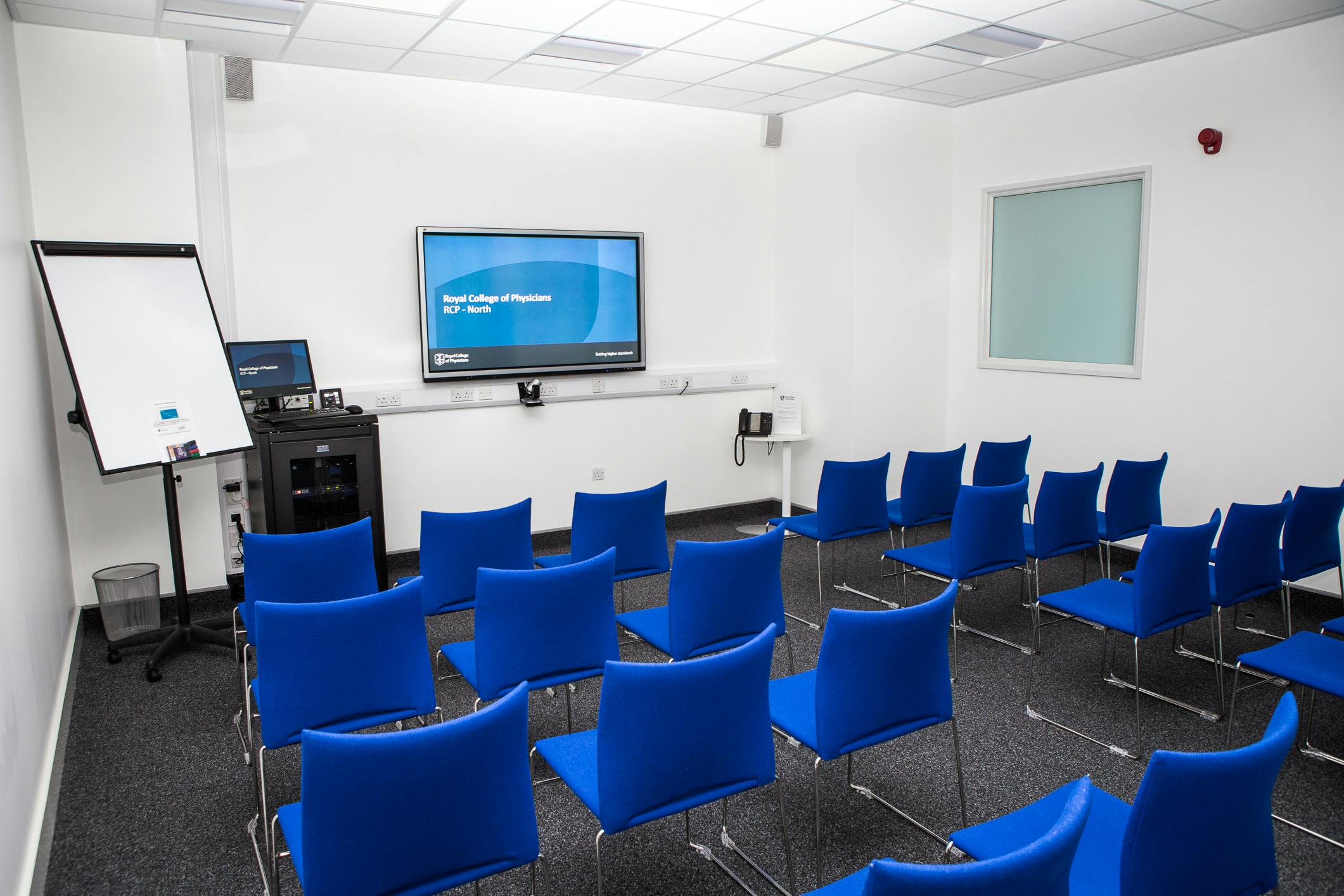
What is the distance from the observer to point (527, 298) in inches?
247

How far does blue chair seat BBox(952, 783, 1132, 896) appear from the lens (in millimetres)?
2039

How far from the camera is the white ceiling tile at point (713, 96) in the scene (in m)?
6.24

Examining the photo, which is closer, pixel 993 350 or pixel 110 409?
pixel 110 409

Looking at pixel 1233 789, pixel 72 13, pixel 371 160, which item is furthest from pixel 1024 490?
pixel 72 13

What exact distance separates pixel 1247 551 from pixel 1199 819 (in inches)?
91.7

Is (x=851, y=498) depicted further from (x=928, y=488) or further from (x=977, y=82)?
(x=977, y=82)

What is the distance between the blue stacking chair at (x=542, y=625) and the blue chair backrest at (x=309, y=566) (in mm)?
776

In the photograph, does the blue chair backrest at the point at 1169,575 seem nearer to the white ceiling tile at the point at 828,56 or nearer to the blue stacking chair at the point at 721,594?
the blue stacking chair at the point at 721,594

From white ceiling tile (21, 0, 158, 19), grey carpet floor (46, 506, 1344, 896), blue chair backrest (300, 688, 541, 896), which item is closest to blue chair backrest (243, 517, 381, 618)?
grey carpet floor (46, 506, 1344, 896)

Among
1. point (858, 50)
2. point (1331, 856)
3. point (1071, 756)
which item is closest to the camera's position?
point (1331, 856)

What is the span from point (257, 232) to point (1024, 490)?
15.1 ft

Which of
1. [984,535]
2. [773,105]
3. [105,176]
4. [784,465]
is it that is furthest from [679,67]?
[984,535]

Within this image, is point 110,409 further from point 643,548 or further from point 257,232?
point 643,548

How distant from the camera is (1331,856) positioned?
9.27 feet
